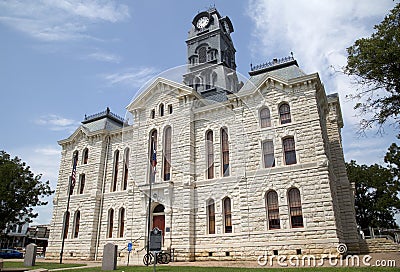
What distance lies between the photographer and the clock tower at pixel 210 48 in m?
29.3

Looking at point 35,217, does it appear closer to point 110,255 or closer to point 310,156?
point 110,255

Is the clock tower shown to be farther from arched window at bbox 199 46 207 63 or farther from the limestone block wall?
the limestone block wall

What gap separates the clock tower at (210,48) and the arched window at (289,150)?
26.2ft

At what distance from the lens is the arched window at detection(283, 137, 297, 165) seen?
21.6 m

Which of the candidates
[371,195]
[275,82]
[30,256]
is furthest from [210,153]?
[371,195]

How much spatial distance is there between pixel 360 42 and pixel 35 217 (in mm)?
35839

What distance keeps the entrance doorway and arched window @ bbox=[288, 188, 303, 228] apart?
33.9 ft

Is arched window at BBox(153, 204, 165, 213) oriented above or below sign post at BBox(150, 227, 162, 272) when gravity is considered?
above

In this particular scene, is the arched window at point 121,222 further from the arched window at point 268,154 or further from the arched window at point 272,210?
the arched window at point 268,154

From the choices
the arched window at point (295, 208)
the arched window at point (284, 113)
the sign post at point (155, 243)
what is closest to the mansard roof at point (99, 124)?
the arched window at point (284, 113)

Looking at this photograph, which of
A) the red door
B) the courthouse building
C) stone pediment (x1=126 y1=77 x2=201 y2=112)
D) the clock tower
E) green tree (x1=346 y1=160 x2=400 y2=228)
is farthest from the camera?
green tree (x1=346 y1=160 x2=400 y2=228)

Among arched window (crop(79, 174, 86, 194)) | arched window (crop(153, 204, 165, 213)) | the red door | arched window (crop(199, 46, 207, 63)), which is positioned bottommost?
the red door

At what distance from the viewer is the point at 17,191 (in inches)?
1323

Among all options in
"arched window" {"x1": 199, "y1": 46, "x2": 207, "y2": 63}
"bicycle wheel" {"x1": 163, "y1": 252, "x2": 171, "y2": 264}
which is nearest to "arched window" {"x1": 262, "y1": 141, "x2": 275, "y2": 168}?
"bicycle wheel" {"x1": 163, "y1": 252, "x2": 171, "y2": 264}
